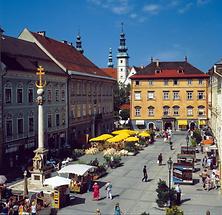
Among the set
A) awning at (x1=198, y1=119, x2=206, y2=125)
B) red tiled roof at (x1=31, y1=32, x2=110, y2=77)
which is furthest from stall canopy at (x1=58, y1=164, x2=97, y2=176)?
awning at (x1=198, y1=119, x2=206, y2=125)

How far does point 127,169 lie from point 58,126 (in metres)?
12.9

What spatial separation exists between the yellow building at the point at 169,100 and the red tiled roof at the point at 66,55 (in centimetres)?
1013

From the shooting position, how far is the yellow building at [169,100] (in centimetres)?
6950

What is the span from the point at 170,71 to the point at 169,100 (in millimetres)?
5387

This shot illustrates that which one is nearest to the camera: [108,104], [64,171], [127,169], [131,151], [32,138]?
[64,171]

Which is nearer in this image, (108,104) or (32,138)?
(32,138)

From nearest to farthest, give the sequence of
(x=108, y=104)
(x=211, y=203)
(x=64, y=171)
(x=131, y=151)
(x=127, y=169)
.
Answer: (x=211, y=203), (x=64, y=171), (x=127, y=169), (x=131, y=151), (x=108, y=104)

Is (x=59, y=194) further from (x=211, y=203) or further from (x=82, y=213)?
(x=211, y=203)

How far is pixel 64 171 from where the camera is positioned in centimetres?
2711

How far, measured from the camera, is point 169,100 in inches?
2753

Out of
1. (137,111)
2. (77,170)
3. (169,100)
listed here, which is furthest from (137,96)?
(77,170)

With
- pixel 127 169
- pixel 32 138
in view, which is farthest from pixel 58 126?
pixel 127 169

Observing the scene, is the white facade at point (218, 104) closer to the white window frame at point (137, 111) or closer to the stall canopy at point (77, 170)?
the stall canopy at point (77, 170)

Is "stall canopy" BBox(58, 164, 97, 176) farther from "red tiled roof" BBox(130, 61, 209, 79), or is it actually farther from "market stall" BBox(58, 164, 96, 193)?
"red tiled roof" BBox(130, 61, 209, 79)
